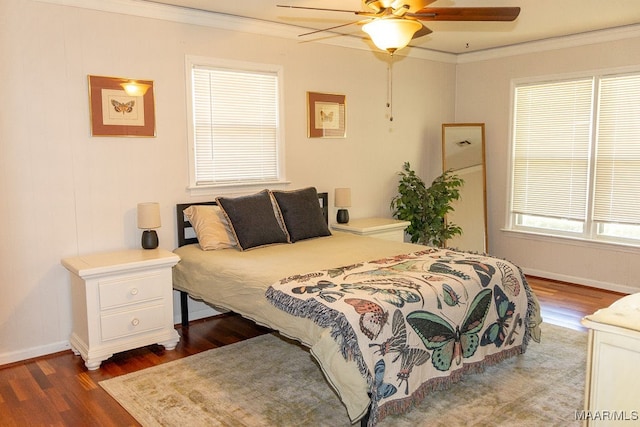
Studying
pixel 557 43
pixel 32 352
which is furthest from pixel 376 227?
pixel 32 352

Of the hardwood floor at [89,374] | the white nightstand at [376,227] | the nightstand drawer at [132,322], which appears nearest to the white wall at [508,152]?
the hardwood floor at [89,374]

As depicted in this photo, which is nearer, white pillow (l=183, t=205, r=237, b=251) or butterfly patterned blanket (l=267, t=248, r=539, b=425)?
butterfly patterned blanket (l=267, t=248, r=539, b=425)

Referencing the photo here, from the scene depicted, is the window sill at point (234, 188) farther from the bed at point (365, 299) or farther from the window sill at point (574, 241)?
the window sill at point (574, 241)

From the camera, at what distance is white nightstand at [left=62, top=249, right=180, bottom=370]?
3.34 m

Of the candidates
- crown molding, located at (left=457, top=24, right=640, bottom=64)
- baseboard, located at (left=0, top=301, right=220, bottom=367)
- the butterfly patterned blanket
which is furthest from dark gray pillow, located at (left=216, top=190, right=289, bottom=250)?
crown molding, located at (left=457, top=24, right=640, bottom=64)

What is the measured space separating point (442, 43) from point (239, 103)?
97.7 inches

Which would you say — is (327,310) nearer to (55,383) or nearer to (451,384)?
(451,384)

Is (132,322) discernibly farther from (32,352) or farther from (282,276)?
(282,276)

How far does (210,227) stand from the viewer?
4000 mm

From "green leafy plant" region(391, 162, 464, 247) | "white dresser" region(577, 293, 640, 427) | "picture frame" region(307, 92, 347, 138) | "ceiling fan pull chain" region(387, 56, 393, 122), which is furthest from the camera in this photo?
"ceiling fan pull chain" region(387, 56, 393, 122)

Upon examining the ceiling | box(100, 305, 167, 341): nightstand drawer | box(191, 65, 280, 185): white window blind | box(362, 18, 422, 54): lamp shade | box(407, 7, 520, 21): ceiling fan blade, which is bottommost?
box(100, 305, 167, 341): nightstand drawer

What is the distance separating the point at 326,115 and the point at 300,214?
1.26 m

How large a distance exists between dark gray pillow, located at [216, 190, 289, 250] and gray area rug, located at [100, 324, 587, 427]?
2.76 feet

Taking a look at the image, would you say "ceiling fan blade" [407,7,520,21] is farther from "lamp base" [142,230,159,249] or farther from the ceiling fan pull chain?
the ceiling fan pull chain
